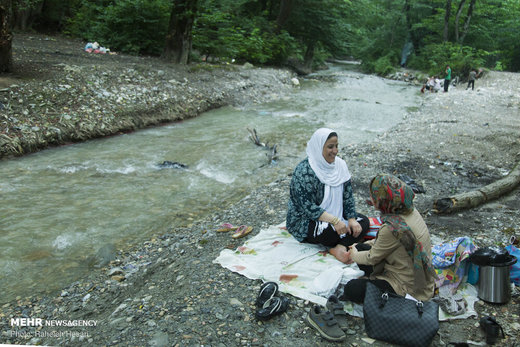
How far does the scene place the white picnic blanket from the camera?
334cm

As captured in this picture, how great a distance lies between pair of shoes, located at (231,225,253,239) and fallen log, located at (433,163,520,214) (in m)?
2.62

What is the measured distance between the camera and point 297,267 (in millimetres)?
3643

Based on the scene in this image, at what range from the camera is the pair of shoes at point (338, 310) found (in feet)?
9.73

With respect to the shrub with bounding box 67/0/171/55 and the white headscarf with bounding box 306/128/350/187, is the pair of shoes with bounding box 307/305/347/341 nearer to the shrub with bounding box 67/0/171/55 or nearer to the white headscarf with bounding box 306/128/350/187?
the white headscarf with bounding box 306/128/350/187

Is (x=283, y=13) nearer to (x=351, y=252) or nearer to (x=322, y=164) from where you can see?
(x=322, y=164)

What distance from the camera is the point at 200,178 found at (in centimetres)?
714

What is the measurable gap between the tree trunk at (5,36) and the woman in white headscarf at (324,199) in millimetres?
8276

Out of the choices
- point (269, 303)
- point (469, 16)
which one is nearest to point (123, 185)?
point (269, 303)

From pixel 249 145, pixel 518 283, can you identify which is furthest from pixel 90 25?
pixel 518 283

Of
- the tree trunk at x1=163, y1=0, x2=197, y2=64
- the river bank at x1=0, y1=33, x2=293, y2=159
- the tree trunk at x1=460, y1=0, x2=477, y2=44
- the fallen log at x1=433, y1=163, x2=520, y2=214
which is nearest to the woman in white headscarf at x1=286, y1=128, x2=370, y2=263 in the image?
the fallen log at x1=433, y1=163, x2=520, y2=214

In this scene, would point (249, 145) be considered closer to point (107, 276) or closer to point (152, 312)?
point (107, 276)

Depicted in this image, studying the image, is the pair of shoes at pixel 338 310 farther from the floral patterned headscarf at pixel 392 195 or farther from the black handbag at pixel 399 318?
the floral patterned headscarf at pixel 392 195

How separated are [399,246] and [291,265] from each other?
113cm

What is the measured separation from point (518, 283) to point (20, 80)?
10103 millimetres
